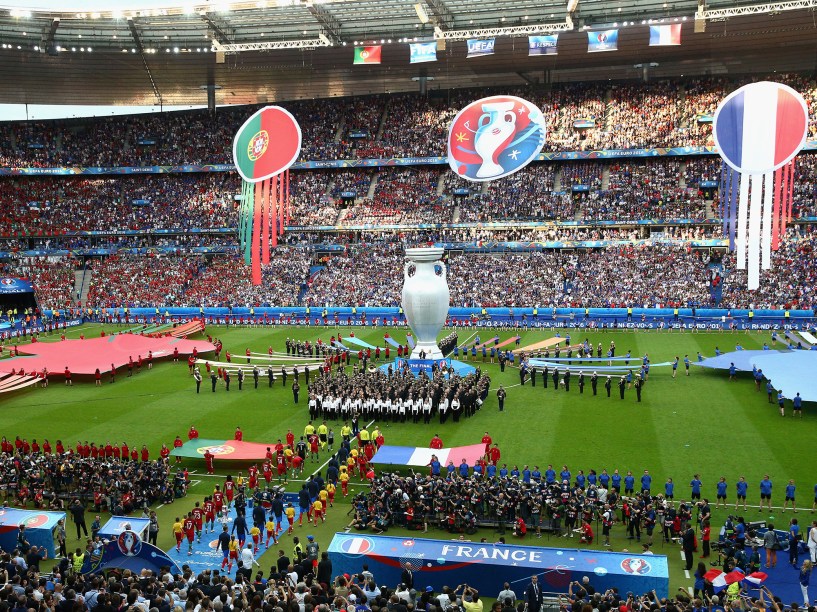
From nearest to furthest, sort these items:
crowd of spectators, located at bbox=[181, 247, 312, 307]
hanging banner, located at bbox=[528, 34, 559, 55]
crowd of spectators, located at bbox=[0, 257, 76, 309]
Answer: hanging banner, located at bbox=[528, 34, 559, 55]
crowd of spectators, located at bbox=[181, 247, 312, 307]
crowd of spectators, located at bbox=[0, 257, 76, 309]

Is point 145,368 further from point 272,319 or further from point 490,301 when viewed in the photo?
point 490,301

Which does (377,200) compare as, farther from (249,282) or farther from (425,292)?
(425,292)

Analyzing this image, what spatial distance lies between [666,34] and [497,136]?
13.5m

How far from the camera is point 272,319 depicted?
52.8 meters

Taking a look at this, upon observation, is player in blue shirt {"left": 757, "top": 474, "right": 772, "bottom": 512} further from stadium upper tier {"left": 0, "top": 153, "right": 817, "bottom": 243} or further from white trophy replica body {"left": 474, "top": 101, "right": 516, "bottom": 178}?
stadium upper tier {"left": 0, "top": 153, "right": 817, "bottom": 243}

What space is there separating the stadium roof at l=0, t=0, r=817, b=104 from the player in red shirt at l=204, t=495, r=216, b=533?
37.5 metres

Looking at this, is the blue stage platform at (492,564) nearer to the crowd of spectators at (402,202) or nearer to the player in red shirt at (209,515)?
the player in red shirt at (209,515)

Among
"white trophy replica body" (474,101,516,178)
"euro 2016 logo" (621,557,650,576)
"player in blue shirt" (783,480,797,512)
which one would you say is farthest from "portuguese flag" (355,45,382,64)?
"euro 2016 logo" (621,557,650,576)

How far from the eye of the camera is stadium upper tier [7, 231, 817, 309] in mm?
49531

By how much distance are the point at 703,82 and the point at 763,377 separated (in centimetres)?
3799

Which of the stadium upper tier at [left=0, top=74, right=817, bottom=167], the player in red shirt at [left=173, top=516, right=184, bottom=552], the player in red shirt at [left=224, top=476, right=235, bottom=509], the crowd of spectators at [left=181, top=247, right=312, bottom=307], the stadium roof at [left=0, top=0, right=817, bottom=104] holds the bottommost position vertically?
the player in red shirt at [left=173, top=516, right=184, bottom=552]

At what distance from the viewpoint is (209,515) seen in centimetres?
1864

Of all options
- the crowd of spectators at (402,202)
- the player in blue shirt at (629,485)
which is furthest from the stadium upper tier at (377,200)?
the player in blue shirt at (629,485)

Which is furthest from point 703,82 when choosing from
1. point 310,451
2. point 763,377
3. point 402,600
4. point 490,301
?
point 402,600
